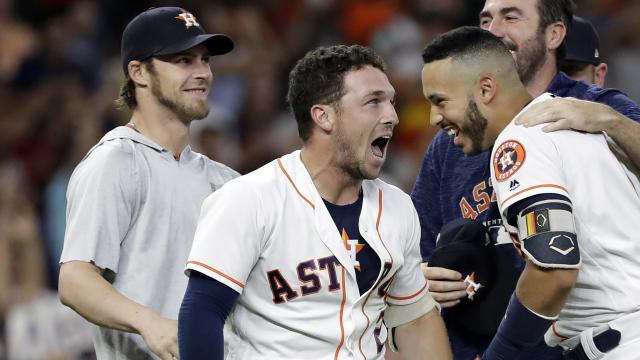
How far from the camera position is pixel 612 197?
10.8 ft

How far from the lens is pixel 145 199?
3.97 m

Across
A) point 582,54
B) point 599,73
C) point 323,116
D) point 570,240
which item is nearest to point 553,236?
point 570,240

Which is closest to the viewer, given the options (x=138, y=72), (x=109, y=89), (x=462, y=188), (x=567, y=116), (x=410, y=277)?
(x=567, y=116)

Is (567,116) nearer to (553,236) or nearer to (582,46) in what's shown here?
(553,236)

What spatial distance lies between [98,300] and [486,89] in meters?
1.49

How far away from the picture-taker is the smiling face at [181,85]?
13.9ft

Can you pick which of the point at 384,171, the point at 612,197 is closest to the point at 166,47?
the point at 612,197

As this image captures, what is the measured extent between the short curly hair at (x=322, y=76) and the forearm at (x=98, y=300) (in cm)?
82

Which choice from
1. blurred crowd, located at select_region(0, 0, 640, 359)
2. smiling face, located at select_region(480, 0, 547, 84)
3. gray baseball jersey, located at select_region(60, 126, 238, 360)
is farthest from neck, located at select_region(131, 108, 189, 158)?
blurred crowd, located at select_region(0, 0, 640, 359)

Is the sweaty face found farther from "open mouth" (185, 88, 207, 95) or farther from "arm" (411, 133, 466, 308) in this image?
"open mouth" (185, 88, 207, 95)

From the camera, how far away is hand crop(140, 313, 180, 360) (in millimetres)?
3477

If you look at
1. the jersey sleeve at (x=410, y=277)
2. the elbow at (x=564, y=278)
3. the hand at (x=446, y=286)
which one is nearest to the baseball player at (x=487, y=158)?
the hand at (x=446, y=286)

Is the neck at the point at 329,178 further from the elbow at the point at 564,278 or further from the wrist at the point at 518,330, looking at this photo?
the elbow at the point at 564,278

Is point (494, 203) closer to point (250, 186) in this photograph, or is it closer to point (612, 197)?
point (612, 197)
